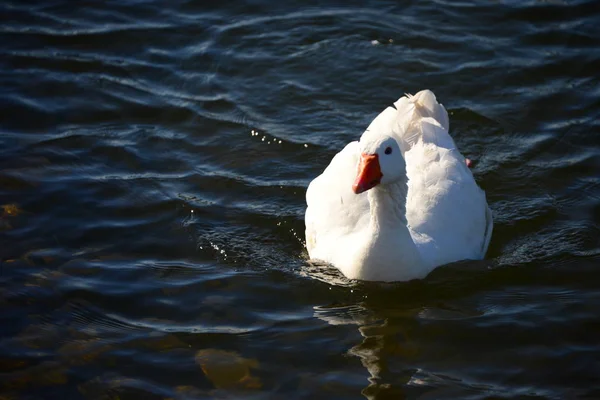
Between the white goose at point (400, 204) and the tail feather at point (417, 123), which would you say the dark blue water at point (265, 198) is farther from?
the tail feather at point (417, 123)

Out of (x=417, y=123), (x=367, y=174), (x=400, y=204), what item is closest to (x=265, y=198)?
(x=417, y=123)

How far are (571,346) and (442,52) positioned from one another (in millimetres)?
5816

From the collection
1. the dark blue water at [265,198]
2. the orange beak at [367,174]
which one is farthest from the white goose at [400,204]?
the dark blue water at [265,198]

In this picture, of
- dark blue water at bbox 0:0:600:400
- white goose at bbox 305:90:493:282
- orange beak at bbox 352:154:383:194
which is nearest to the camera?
dark blue water at bbox 0:0:600:400

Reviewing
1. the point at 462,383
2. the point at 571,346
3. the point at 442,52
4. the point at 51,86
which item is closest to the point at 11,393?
the point at 462,383

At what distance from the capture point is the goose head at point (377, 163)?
297 inches

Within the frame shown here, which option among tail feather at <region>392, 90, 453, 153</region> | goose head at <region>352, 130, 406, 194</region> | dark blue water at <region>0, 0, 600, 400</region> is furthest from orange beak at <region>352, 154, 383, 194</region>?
tail feather at <region>392, 90, 453, 153</region>

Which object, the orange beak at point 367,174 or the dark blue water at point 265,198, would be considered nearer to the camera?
the dark blue water at point 265,198

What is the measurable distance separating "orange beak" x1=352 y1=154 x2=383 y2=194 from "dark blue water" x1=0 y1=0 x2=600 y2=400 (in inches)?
43.9

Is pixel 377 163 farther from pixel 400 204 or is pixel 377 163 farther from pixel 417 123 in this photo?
pixel 417 123

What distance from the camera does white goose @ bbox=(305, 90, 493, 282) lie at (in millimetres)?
7895

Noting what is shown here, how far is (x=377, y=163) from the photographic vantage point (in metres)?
7.58

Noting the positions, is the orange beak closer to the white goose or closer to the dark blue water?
the white goose

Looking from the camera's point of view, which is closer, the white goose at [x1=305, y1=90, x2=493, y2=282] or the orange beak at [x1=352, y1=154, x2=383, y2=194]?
the orange beak at [x1=352, y1=154, x2=383, y2=194]
